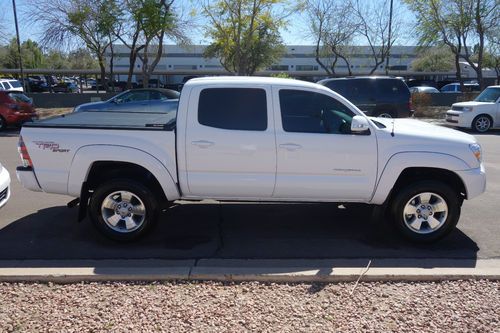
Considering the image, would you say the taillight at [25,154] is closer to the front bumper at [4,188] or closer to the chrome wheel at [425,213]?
the front bumper at [4,188]

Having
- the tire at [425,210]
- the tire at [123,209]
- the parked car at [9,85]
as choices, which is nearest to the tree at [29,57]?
the parked car at [9,85]

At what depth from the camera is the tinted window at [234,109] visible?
15.7ft

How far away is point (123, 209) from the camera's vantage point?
4.89m

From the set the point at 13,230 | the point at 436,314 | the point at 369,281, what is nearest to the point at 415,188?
the point at 369,281

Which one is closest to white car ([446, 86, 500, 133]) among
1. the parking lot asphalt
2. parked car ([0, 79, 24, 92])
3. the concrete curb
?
the parking lot asphalt

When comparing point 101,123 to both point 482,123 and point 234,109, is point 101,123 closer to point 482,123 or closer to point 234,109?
point 234,109

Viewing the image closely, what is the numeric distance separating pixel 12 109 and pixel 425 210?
15610mm

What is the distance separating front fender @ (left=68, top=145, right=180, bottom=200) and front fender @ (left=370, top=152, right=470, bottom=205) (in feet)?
7.84

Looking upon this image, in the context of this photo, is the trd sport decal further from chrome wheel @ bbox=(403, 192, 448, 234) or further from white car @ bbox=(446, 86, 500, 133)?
white car @ bbox=(446, 86, 500, 133)

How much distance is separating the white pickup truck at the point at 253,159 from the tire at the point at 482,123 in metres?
13.1

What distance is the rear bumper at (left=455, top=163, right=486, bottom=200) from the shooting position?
4.80 m

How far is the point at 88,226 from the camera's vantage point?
5586mm

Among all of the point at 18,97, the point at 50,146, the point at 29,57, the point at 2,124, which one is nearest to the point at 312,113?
the point at 50,146

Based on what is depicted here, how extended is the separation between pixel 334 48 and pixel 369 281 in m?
28.1
